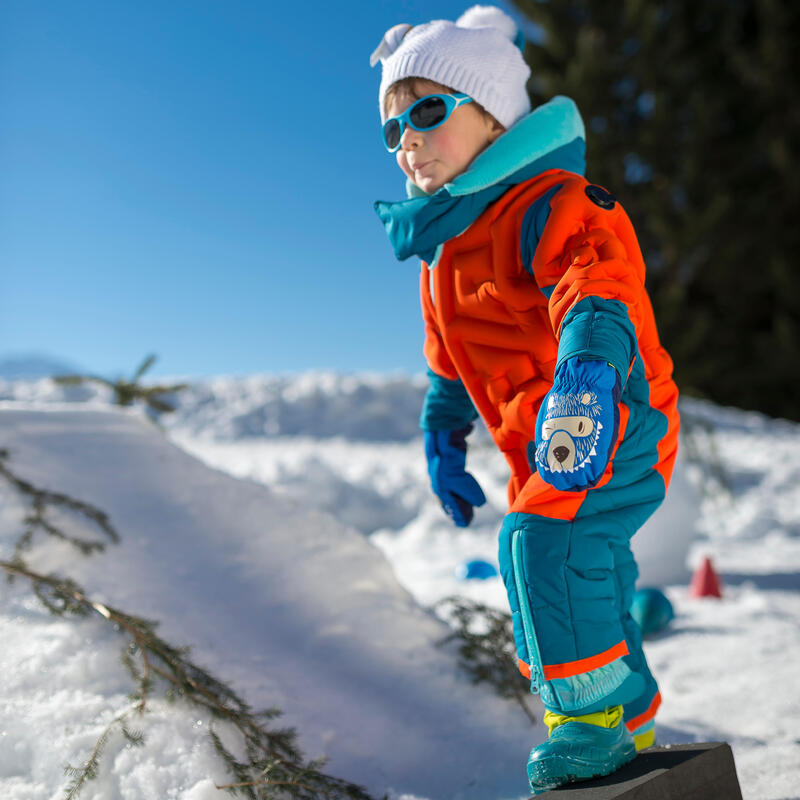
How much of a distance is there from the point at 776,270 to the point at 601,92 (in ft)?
11.5

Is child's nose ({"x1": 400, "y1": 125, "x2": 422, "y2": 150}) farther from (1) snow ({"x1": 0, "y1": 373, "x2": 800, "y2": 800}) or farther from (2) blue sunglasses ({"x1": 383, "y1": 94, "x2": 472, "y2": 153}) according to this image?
(1) snow ({"x1": 0, "y1": 373, "x2": 800, "y2": 800})

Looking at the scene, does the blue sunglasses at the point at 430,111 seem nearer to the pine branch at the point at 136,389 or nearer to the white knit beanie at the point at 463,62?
the white knit beanie at the point at 463,62

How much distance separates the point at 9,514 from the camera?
197cm

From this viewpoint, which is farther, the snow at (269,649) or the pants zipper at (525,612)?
the snow at (269,649)

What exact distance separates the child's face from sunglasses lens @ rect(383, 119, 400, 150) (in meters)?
0.02

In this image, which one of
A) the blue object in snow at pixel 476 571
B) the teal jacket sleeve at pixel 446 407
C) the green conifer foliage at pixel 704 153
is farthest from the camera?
the green conifer foliage at pixel 704 153

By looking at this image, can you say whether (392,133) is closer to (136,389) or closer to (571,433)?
(571,433)

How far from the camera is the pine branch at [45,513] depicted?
6.30ft

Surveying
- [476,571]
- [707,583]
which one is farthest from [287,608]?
[707,583]

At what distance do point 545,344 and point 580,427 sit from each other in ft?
1.10

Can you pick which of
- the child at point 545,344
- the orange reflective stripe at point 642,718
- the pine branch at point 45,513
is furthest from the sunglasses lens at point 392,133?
the orange reflective stripe at point 642,718

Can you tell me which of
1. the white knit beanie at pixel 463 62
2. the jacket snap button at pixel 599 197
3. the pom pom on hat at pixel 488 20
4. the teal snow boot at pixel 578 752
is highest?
the pom pom on hat at pixel 488 20

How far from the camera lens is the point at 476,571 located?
12.2 feet

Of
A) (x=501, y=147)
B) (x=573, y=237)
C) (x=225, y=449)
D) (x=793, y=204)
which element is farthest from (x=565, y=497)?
(x=793, y=204)
